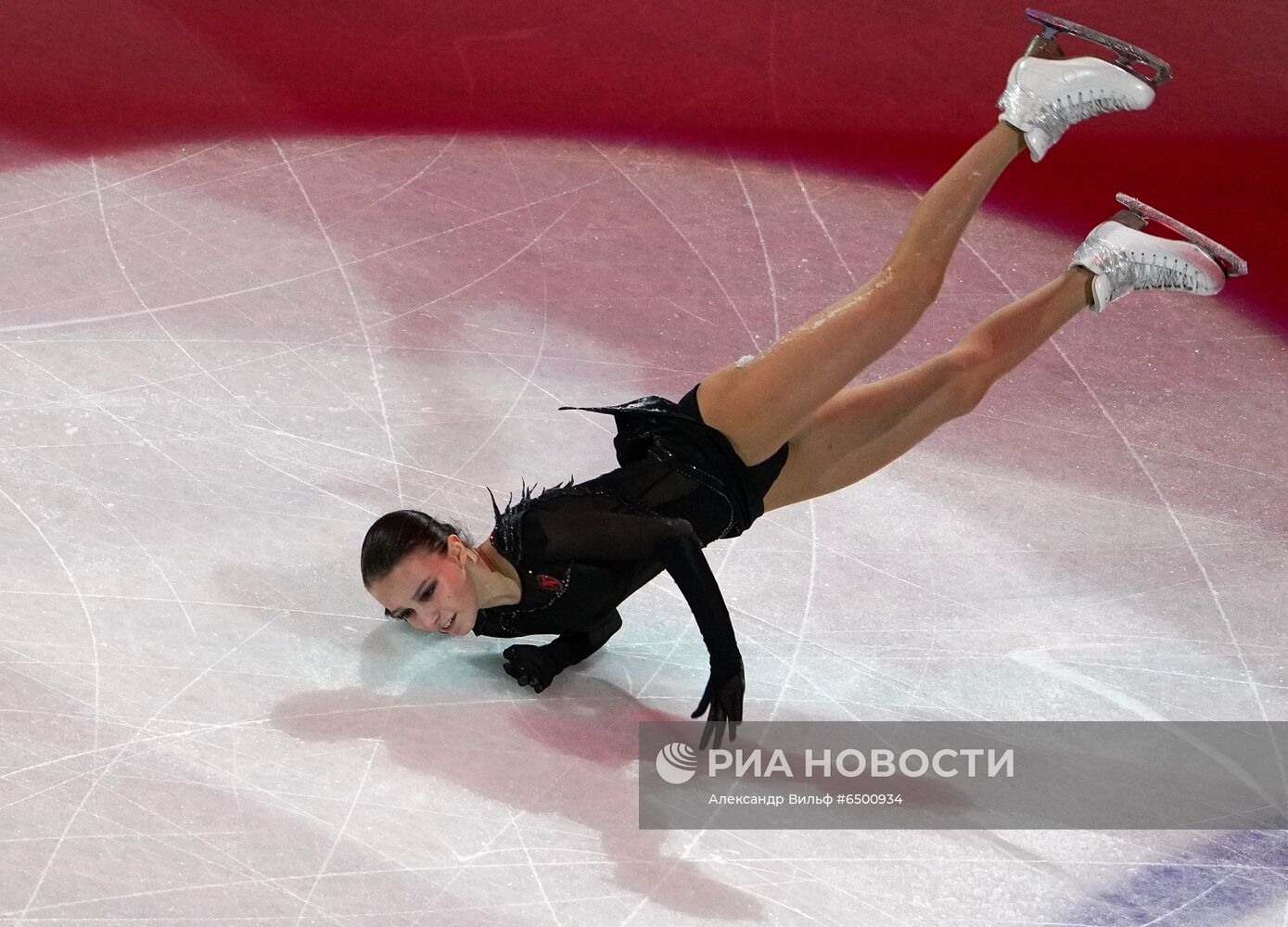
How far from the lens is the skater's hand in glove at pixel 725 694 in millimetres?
3203

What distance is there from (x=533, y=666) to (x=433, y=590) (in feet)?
1.42

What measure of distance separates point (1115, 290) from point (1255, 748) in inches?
48.0

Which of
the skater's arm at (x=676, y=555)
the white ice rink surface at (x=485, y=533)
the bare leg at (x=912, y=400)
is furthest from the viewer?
the bare leg at (x=912, y=400)

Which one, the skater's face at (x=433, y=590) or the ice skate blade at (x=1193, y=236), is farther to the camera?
the ice skate blade at (x=1193, y=236)

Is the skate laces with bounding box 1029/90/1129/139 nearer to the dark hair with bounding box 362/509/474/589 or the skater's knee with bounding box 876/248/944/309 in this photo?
the skater's knee with bounding box 876/248/944/309

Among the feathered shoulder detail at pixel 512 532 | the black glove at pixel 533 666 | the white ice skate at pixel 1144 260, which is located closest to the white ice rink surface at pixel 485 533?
the black glove at pixel 533 666

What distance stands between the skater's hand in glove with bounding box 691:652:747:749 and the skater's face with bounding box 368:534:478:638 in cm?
60

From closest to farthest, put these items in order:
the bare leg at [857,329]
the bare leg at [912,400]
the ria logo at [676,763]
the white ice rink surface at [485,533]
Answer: the white ice rink surface at [485,533], the ria logo at [676,763], the bare leg at [857,329], the bare leg at [912,400]

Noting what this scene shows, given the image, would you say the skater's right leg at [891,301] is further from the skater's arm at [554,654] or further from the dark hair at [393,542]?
the dark hair at [393,542]

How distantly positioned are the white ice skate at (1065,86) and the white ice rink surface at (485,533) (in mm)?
1315

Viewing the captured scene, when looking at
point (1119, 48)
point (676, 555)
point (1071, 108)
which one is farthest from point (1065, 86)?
point (676, 555)

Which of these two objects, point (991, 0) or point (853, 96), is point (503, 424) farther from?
point (991, 0)

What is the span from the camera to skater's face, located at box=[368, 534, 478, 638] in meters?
3.26

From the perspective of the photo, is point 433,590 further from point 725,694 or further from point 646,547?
point 725,694
